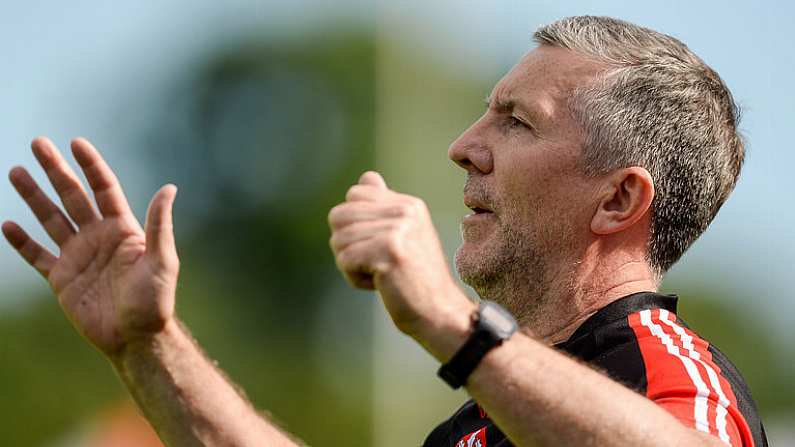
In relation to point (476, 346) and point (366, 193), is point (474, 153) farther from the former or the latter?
point (476, 346)

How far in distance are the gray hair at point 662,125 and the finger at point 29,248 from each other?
157 cm

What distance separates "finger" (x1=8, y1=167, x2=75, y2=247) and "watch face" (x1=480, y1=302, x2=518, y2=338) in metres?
1.23

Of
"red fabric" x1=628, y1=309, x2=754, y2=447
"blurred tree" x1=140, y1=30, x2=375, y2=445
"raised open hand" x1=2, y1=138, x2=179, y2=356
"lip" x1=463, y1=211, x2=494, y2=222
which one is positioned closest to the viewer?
"red fabric" x1=628, y1=309, x2=754, y2=447

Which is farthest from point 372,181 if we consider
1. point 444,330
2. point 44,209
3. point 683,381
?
point 44,209

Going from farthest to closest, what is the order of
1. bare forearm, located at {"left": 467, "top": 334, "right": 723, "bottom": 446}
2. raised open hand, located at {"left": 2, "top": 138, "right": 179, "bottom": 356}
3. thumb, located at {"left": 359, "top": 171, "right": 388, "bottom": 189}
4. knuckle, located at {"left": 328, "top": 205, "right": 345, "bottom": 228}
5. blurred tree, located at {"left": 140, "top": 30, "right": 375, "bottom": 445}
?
blurred tree, located at {"left": 140, "top": 30, "right": 375, "bottom": 445}
raised open hand, located at {"left": 2, "top": 138, "right": 179, "bottom": 356}
thumb, located at {"left": 359, "top": 171, "right": 388, "bottom": 189}
knuckle, located at {"left": 328, "top": 205, "right": 345, "bottom": 228}
bare forearm, located at {"left": 467, "top": 334, "right": 723, "bottom": 446}

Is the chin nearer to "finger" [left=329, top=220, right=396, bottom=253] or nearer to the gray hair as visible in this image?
the gray hair

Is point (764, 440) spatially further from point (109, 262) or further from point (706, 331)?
point (706, 331)

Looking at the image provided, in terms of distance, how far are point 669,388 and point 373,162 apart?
27803 mm

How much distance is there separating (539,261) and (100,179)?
4.44 feet

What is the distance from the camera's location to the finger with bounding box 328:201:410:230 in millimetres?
3078

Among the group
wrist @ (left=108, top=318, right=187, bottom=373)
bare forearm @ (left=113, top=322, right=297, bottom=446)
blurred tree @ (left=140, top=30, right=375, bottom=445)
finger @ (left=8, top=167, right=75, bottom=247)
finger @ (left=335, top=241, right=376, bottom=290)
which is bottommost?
blurred tree @ (left=140, top=30, right=375, bottom=445)

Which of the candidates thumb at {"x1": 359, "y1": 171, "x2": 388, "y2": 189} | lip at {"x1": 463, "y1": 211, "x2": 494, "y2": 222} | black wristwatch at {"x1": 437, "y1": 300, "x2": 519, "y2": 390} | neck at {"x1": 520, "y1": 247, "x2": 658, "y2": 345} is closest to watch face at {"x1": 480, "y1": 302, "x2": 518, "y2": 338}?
black wristwatch at {"x1": 437, "y1": 300, "x2": 519, "y2": 390}

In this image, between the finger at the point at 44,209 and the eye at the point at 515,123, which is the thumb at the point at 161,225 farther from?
the eye at the point at 515,123

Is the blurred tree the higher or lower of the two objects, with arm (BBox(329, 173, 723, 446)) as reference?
lower
